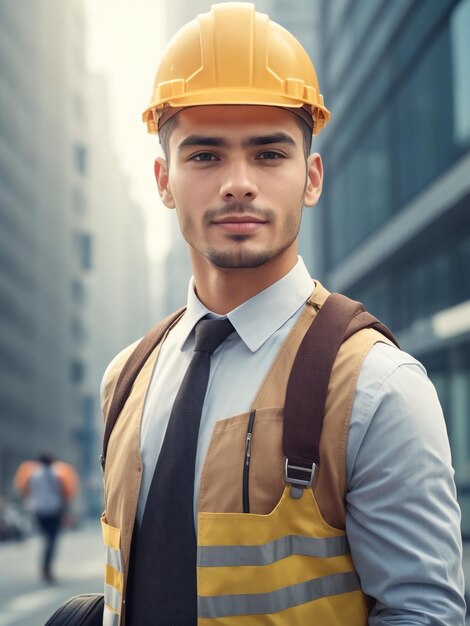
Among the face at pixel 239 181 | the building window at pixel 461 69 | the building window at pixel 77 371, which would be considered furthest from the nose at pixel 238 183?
the building window at pixel 77 371

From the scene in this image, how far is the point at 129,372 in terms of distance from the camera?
8.59 feet

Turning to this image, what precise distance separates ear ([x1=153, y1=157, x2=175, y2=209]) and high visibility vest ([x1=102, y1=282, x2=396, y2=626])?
0.65 metres

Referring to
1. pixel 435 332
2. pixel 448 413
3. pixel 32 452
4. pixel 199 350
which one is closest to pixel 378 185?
pixel 435 332

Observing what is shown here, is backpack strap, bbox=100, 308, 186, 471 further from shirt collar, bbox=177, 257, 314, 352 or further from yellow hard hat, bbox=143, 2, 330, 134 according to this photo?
yellow hard hat, bbox=143, 2, 330, 134

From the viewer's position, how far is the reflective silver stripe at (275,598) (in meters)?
2.04

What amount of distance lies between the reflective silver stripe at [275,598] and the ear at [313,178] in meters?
0.92

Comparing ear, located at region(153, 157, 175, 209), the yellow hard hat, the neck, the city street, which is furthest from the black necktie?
the city street

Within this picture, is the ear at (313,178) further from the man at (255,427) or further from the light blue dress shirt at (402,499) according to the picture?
the light blue dress shirt at (402,499)

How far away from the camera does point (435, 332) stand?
1952 cm

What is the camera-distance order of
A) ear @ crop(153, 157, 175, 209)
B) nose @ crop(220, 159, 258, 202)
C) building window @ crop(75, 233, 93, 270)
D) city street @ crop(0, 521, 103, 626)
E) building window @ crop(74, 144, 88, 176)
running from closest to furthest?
nose @ crop(220, 159, 258, 202)
ear @ crop(153, 157, 175, 209)
city street @ crop(0, 521, 103, 626)
building window @ crop(75, 233, 93, 270)
building window @ crop(74, 144, 88, 176)

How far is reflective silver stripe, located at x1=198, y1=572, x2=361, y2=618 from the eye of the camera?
2041 mm

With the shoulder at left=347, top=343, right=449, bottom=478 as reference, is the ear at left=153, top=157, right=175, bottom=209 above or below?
above

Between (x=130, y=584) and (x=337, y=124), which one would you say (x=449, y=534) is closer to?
(x=130, y=584)

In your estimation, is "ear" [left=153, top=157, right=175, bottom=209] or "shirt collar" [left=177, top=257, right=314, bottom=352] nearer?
"shirt collar" [left=177, top=257, right=314, bottom=352]
